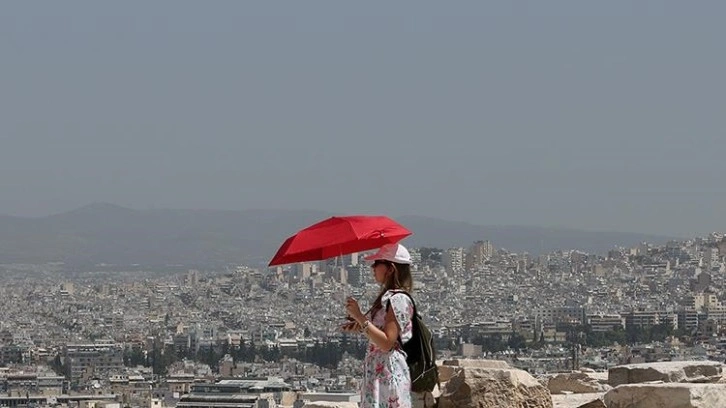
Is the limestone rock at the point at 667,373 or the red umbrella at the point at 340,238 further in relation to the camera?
the limestone rock at the point at 667,373

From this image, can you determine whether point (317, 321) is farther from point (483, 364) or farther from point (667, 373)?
point (483, 364)

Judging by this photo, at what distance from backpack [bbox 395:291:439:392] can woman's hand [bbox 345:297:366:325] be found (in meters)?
0.23

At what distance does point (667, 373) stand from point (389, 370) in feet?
11.4

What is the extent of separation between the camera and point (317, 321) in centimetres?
13125

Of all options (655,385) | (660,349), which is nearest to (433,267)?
(660,349)

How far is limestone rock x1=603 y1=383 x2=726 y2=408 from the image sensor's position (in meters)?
8.70

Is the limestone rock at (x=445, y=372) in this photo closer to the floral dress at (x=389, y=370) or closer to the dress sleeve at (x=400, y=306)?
the floral dress at (x=389, y=370)

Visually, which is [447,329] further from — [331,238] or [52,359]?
[331,238]

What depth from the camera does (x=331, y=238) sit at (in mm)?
7785

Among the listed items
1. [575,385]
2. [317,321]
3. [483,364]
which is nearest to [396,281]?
[483,364]

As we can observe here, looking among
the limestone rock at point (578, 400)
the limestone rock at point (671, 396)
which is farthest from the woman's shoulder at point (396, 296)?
the limestone rock at point (578, 400)

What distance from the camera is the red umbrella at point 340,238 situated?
7.64 metres

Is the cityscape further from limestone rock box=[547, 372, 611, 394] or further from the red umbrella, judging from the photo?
the red umbrella

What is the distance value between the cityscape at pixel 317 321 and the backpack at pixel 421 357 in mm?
53988
